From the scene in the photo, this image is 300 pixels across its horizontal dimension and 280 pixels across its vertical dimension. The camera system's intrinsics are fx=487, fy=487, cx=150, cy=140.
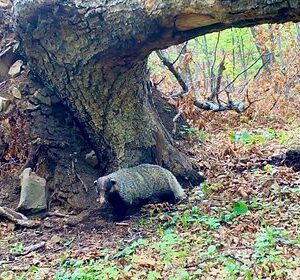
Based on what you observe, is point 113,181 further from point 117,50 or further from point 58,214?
point 117,50

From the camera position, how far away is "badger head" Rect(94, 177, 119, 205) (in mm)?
6386

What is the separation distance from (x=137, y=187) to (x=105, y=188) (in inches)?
18.6

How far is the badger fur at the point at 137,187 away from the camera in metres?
6.43

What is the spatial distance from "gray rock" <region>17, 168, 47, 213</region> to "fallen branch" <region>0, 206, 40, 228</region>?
147mm

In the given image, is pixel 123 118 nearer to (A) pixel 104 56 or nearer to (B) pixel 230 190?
(A) pixel 104 56

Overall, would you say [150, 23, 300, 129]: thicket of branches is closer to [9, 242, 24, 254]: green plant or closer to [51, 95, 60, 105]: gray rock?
[51, 95, 60, 105]: gray rock

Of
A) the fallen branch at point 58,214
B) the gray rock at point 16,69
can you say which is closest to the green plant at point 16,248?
the fallen branch at point 58,214

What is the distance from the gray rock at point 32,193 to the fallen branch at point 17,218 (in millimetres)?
147

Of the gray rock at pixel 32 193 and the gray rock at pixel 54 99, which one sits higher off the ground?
the gray rock at pixel 54 99

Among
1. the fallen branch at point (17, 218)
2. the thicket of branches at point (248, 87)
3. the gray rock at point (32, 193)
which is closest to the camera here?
the fallen branch at point (17, 218)

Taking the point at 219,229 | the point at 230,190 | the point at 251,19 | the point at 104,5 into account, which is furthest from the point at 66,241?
the point at 251,19

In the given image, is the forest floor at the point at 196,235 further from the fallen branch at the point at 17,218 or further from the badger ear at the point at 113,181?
the badger ear at the point at 113,181

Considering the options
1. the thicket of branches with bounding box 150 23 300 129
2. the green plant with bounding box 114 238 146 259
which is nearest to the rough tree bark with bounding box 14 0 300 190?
the green plant with bounding box 114 238 146 259

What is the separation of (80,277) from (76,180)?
276 centimetres
